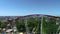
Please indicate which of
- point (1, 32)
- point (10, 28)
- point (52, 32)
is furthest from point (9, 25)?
point (52, 32)

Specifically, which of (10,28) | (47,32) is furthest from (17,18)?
(47,32)

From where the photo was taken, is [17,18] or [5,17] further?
[5,17]

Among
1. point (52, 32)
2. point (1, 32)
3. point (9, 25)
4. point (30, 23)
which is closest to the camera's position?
point (1, 32)

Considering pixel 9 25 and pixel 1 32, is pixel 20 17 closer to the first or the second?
pixel 9 25

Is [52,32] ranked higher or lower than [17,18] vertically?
lower

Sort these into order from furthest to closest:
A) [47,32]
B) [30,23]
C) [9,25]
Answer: [30,23] → [47,32] → [9,25]

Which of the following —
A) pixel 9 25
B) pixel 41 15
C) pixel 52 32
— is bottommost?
pixel 52 32

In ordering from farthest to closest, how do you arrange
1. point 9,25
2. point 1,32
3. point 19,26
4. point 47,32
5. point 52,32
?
point 19,26 → point 52,32 → point 47,32 → point 9,25 → point 1,32

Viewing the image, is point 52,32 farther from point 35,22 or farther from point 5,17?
point 5,17

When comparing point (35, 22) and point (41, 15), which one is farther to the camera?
point (35, 22)
